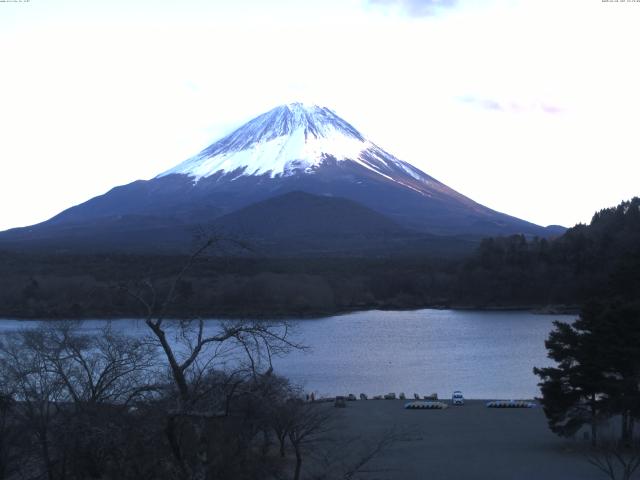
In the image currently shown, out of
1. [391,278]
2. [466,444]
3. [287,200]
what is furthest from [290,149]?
[466,444]

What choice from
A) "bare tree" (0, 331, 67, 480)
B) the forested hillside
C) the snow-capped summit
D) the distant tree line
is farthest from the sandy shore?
the snow-capped summit

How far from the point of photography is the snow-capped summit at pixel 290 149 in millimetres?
99625

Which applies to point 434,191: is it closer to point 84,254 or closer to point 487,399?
point 84,254

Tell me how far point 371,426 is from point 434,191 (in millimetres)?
84653

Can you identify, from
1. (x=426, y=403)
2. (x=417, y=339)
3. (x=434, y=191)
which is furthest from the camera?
(x=434, y=191)

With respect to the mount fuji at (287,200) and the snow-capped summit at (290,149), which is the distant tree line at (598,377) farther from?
the snow-capped summit at (290,149)

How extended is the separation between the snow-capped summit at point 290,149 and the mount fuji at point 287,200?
0.35 feet

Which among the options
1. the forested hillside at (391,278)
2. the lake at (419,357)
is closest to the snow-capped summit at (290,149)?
the forested hillside at (391,278)

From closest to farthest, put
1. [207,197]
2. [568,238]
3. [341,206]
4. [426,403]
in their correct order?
1. [426,403]
2. [568,238]
3. [341,206]
4. [207,197]

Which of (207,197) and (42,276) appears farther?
(207,197)

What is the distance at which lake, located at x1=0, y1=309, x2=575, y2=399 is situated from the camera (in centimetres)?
2048

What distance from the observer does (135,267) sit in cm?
4572

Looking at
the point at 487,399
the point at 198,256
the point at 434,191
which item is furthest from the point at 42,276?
the point at 434,191

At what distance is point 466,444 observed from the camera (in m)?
13.4
